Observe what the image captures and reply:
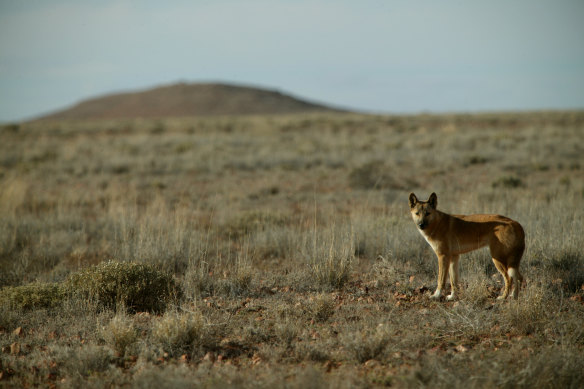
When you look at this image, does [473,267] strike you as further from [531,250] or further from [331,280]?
[331,280]

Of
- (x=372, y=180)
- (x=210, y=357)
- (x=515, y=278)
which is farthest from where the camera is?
(x=372, y=180)

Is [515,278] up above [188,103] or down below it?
below

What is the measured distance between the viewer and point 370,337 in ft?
15.3

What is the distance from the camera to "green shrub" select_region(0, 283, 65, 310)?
604 cm

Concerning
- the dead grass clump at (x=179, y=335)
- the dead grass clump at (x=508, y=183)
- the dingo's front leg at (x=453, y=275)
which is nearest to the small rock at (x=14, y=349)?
the dead grass clump at (x=179, y=335)

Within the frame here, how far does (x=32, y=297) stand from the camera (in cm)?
609

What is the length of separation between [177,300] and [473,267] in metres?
4.38

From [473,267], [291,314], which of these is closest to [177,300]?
[291,314]

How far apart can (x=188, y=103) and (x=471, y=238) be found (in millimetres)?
123695

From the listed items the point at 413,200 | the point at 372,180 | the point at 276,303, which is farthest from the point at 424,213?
the point at 372,180

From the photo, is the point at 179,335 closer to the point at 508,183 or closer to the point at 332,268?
the point at 332,268

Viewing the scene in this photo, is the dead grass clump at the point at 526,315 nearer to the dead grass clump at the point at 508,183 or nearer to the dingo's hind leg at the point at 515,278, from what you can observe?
the dingo's hind leg at the point at 515,278

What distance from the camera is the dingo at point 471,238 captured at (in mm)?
5570

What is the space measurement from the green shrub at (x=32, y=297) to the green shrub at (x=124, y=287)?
171 millimetres
